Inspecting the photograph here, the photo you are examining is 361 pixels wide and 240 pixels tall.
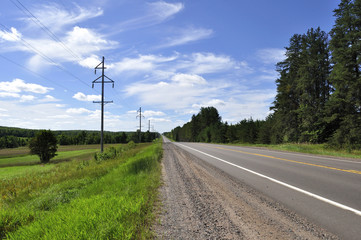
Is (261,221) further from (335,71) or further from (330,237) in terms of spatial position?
(335,71)

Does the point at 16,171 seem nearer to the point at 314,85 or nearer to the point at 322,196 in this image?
the point at 322,196

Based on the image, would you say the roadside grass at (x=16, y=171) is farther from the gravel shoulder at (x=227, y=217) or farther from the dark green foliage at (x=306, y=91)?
the dark green foliage at (x=306, y=91)

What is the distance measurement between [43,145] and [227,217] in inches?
2132

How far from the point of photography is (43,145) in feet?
150

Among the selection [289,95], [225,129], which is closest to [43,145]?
[225,129]

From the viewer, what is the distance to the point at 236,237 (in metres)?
2.93

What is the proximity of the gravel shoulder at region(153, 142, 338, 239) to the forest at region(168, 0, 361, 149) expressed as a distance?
20110 mm

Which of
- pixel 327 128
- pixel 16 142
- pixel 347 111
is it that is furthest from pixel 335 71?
pixel 16 142

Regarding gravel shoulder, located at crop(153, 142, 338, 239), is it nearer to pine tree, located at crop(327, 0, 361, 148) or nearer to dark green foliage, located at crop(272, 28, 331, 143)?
pine tree, located at crop(327, 0, 361, 148)

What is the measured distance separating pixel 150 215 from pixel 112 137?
156 meters

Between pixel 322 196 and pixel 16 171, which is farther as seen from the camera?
pixel 16 171

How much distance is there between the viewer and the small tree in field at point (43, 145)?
45188 mm

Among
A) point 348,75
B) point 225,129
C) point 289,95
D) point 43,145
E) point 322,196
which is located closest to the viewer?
point 322,196

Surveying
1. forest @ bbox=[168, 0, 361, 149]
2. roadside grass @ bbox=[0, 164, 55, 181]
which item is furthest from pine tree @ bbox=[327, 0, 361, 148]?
roadside grass @ bbox=[0, 164, 55, 181]
